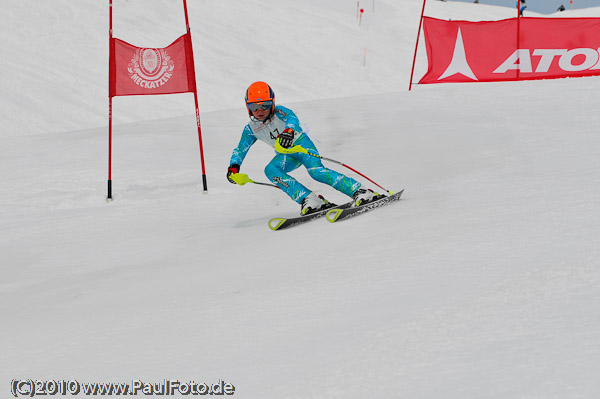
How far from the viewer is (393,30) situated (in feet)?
99.5

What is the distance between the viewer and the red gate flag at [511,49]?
12555 millimetres

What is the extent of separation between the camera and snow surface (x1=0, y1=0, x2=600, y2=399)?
85.7 inches

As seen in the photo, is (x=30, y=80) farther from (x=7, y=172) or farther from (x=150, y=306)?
(x=150, y=306)

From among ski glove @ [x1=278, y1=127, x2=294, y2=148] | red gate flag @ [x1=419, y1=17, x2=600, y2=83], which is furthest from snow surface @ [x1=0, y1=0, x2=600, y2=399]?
ski glove @ [x1=278, y1=127, x2=294, y2=148]

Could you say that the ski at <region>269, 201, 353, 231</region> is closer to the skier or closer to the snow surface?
the skier

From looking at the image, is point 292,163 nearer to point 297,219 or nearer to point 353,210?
point 297,219

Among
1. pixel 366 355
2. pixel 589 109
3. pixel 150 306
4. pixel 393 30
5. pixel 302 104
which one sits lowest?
pixel 393 30

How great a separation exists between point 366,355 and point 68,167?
7644mm

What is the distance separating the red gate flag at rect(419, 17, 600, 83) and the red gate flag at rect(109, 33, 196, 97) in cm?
629

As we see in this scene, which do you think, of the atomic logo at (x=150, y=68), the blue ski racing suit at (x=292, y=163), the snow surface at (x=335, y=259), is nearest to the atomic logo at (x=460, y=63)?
the snow surface at (x=335, y=259)

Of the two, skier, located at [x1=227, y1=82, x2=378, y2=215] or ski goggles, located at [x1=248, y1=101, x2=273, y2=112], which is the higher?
ski goggles, located at [x1=248, y1=101, x2=273, y2=112]

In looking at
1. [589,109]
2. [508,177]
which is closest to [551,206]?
[508,177]

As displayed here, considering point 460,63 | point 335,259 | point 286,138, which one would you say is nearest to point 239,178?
point 286,138

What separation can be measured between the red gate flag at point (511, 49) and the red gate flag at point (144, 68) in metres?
6.29
